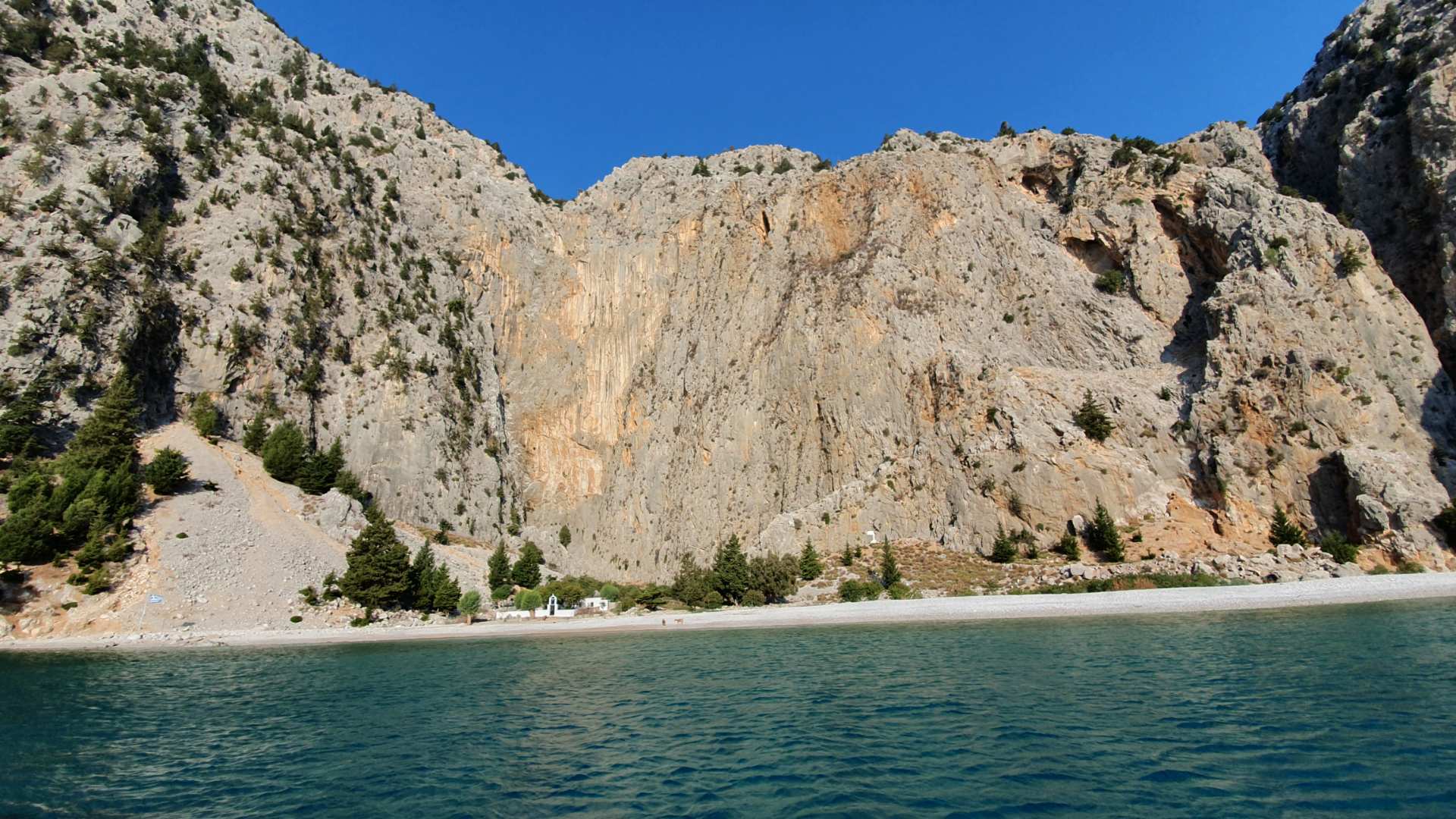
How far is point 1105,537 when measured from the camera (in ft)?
131

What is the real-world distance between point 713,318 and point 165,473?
39.6m

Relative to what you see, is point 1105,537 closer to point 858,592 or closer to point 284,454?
point 858,592

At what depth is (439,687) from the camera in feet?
69.5

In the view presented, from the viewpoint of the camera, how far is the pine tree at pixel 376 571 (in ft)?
128

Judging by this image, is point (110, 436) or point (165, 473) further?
point (165, 473)

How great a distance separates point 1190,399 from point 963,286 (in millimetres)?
17492

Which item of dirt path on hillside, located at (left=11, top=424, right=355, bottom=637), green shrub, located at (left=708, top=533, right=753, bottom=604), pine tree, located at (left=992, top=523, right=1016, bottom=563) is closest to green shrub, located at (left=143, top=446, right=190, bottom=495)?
dirt path on hillside, located at (left=11, top=424, right=355, bottom=637)

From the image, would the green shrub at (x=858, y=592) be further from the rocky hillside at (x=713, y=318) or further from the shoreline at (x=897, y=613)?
the rocky hillside at (x=713, y=318)

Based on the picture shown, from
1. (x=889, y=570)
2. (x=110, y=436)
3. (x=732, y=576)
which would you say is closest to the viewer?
(x=110, y=436)

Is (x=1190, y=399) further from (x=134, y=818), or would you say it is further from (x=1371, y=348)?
(x=134, y=818)

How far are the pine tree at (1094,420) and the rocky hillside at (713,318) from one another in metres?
0.36

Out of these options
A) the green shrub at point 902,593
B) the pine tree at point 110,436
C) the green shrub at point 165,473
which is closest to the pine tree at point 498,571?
the green shrub at point 165,473

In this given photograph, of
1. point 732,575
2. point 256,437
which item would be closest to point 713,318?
point 732,575

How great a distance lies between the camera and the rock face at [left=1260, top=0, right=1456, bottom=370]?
43.5m
